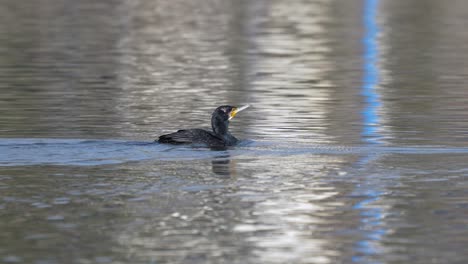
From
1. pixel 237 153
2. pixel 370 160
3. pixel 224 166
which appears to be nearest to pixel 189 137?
pixel 237 153

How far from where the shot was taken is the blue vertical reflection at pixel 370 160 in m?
11.8

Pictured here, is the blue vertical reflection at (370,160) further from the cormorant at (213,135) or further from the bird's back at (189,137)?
the bird's back at (189,137)

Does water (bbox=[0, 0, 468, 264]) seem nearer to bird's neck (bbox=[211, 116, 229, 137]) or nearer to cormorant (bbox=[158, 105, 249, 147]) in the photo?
cormorant (bbox=[158, 105, 249, 147])

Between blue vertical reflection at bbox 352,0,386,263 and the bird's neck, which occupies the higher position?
the bird's neck

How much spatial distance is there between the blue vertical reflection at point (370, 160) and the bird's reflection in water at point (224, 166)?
1.61 m

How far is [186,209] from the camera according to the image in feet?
43.9

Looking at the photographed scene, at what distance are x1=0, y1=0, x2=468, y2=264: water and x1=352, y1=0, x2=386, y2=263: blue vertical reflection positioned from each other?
4cm

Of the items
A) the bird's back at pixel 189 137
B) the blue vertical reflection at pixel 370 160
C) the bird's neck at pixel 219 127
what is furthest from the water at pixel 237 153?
the bird's neck at pixel 219 127

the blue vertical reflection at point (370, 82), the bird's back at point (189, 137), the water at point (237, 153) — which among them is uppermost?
the bird's back at point (189, 137)

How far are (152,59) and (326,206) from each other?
69.2 ft

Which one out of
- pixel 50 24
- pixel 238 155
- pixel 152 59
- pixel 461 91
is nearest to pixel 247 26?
pixel 50 24

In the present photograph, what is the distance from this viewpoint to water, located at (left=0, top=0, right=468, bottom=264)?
11992mm

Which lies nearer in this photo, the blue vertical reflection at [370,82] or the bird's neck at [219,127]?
the bird's neck at [219,127]

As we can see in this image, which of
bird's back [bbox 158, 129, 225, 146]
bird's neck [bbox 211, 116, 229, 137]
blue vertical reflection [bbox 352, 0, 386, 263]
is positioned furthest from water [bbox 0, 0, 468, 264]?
bird's neck [bbox 211, 116, 229, 137]
